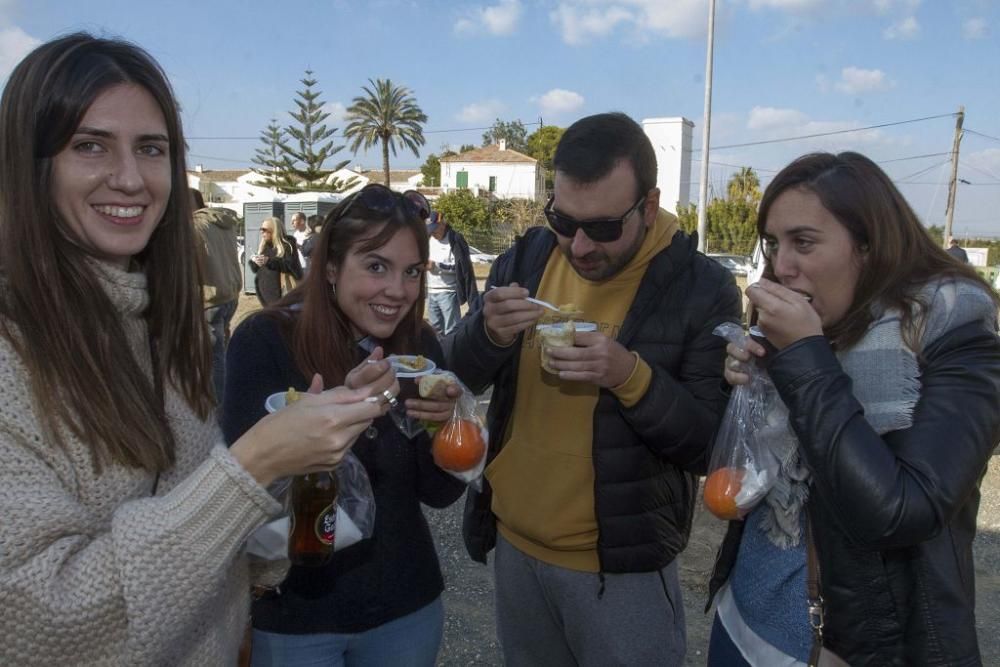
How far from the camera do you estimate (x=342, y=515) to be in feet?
6.00

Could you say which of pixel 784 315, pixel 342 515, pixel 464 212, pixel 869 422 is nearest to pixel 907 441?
pixel 869 422

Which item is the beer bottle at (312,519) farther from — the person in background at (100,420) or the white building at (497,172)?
the white building at (497,172)

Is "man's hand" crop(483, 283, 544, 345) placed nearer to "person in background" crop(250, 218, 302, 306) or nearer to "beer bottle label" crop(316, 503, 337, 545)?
"beer bottle label" crop(316, 503, 337, 545)

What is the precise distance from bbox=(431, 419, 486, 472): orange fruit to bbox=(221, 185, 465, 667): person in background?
0.17 feet

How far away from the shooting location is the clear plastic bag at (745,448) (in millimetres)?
1908

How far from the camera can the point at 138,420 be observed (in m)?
1.42

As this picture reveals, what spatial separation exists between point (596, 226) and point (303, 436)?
1380 millimetres

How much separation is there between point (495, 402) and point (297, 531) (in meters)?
1.02

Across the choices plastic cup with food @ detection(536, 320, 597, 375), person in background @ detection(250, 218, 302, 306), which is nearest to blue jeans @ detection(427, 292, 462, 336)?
person in background @ detection(250, 218, 302, 306)

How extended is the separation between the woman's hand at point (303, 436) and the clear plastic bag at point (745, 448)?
1095mm

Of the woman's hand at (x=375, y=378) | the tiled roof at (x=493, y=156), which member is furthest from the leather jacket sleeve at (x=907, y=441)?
the tiled roof at (x=493, y=156)

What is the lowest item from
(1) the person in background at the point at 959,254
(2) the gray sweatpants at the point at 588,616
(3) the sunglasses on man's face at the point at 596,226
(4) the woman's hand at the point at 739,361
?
(2) the gray sweatpants at the point at 588,616

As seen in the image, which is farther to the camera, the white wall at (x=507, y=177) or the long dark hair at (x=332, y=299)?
the white wall at (x=507, y=177)

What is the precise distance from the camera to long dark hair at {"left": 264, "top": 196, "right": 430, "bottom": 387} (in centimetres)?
210
